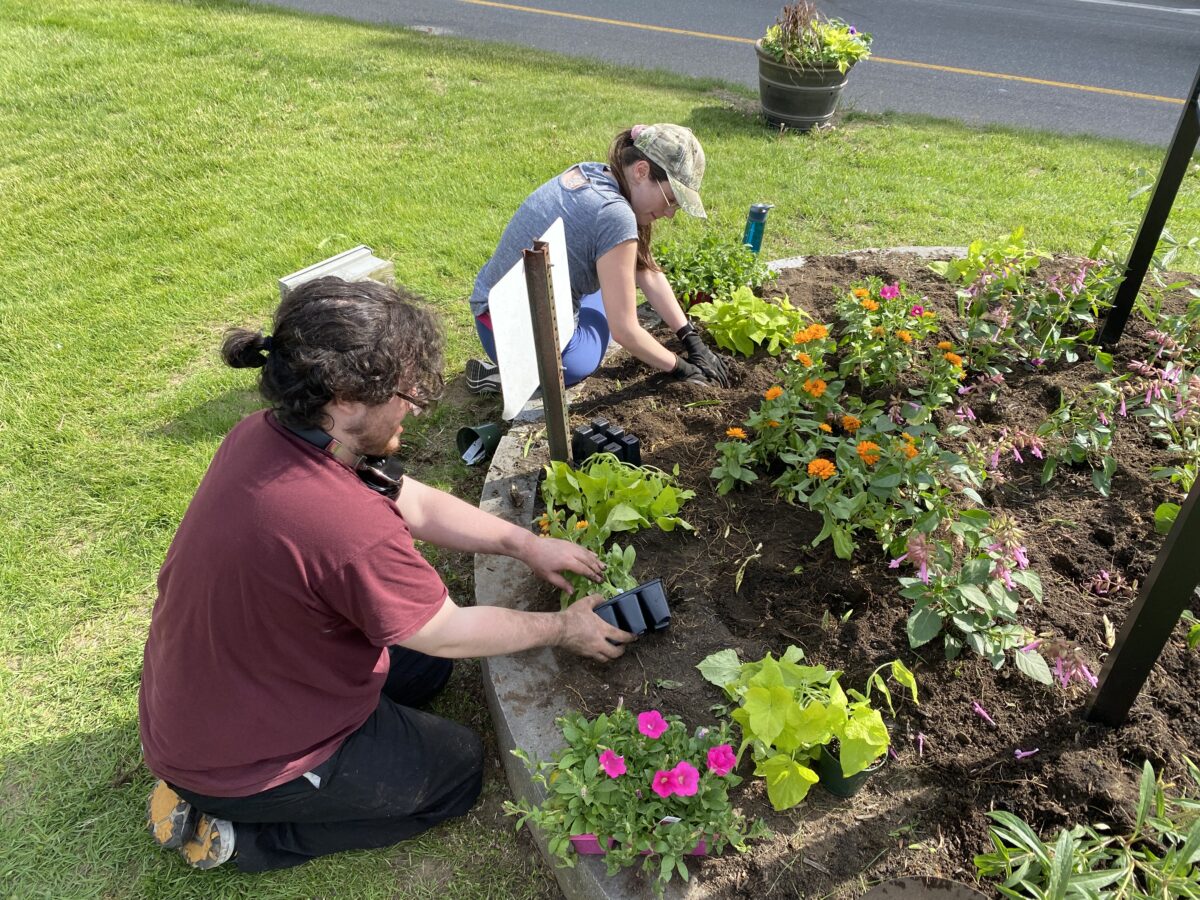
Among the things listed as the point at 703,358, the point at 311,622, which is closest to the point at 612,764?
the point at 311,622

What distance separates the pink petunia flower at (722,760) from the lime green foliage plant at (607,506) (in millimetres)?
594

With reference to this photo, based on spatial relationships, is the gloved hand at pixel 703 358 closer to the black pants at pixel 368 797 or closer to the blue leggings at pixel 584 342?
the blue leggings at pixel 584 342

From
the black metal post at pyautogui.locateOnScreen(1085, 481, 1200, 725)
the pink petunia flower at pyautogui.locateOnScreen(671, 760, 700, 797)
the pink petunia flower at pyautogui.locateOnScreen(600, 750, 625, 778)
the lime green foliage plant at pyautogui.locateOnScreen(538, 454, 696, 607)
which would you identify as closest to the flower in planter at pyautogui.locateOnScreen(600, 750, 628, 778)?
the pink petunia flower at pyautogui.locateOnScreen(600, 750, 625, 778)

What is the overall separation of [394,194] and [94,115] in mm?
2886

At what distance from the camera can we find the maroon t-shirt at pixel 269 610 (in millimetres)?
1554

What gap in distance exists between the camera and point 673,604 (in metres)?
2.24

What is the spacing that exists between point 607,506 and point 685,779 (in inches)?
35.2

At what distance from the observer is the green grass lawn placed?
222 centimetres

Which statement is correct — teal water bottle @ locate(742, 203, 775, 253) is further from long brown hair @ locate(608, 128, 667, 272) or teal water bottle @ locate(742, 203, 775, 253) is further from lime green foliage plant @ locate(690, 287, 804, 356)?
long brown hair @ locate(608, 128, 667, 272)

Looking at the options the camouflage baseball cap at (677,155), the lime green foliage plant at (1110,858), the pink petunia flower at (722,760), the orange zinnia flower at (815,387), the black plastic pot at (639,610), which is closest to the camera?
the lime green foliage plant at (1110,858)

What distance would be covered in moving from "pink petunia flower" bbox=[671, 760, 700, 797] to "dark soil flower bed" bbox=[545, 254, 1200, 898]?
20cm

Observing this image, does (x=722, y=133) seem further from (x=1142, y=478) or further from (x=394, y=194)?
(x=1142, y=478)

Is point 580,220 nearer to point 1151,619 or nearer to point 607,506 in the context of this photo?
point 607,506

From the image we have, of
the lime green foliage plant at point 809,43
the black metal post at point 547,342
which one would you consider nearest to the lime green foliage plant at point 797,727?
the black metal post at point 547,342
